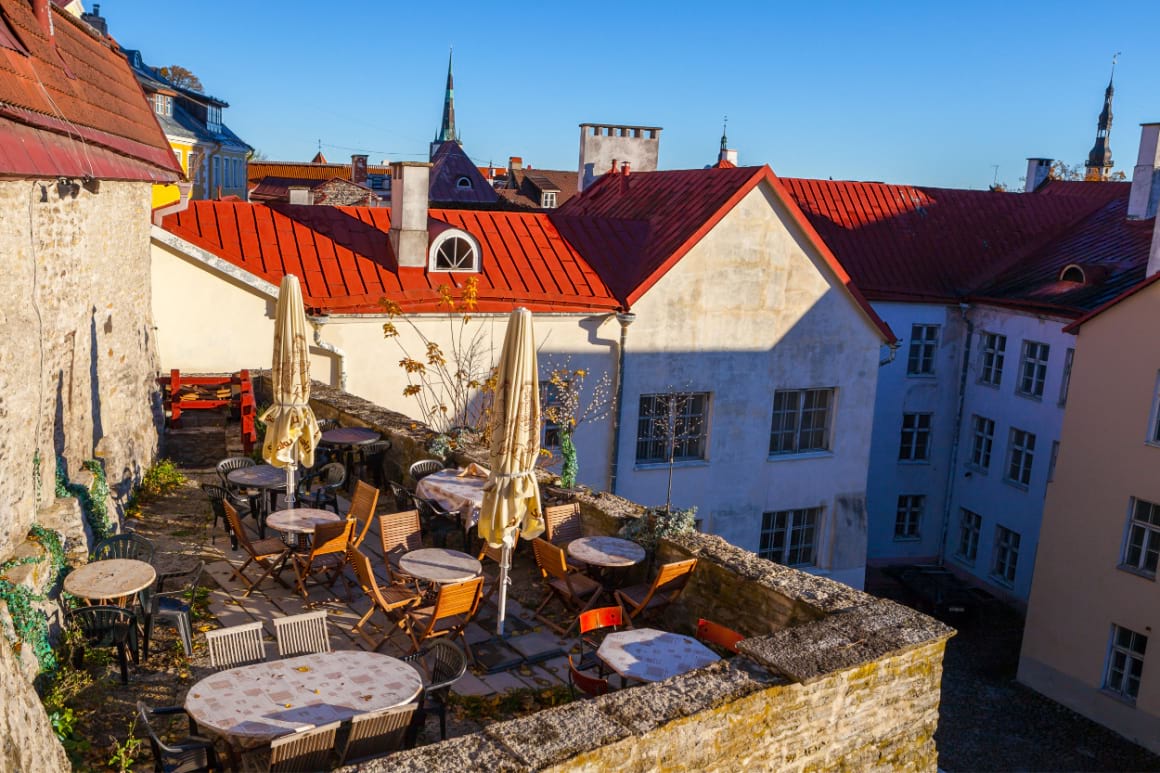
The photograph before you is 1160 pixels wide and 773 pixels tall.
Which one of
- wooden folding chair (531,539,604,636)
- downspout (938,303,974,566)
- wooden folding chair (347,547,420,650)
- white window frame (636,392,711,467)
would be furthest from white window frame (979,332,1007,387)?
wooden folding chair (347,547,420,650)

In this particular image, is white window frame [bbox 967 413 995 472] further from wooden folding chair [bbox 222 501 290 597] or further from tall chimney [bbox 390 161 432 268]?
wooden folding chair [bbox 222 501 290 597]

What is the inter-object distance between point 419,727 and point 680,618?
11.7 feet

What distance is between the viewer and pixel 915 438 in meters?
28.2

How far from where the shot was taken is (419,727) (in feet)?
22.7

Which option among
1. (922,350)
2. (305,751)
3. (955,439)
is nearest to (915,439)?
(955,439)

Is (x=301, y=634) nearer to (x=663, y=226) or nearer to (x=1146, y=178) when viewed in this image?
(x=663, y=226)

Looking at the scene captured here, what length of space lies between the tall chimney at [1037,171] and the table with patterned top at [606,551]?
31877 millimetres

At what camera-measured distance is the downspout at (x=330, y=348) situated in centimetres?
1766

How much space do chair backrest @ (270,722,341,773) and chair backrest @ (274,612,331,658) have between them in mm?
1586

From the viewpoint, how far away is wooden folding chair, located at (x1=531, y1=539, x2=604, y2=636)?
9.62 meters

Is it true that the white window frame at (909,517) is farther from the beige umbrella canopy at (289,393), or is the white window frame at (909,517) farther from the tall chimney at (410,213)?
the beige umbrella canopy at (289,393)

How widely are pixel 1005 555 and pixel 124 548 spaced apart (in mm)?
24258

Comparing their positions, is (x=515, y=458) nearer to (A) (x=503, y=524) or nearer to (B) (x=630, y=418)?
(A) (x=503, y=524)

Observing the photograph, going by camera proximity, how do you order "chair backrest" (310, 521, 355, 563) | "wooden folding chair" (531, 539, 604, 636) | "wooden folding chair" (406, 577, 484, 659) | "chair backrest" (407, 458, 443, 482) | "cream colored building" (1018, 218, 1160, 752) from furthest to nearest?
"cream colored building" (1018, 218, 1160, 752), "chair backrest" (407, 458, 443, 482), "chair backrest" (310, 521, 355, 563), "wooden folding chair" (531, 539, 604, 636), "wooden folding chair" (406, 577, 484, 659)
